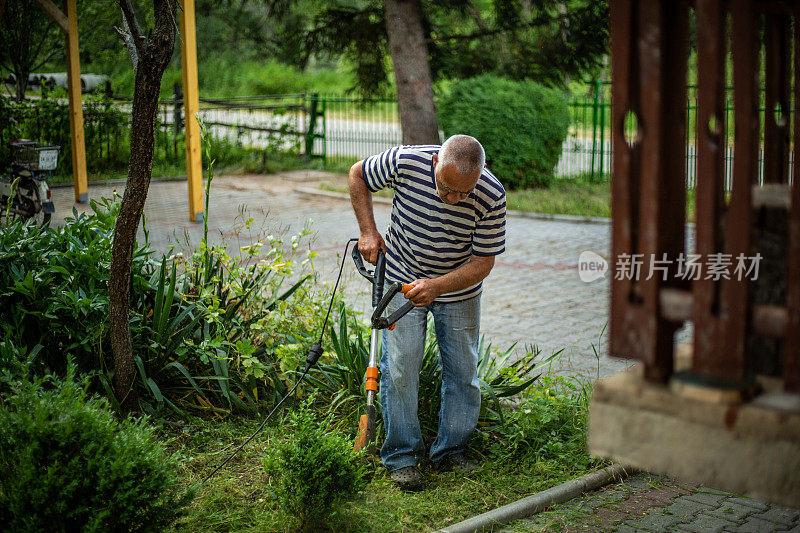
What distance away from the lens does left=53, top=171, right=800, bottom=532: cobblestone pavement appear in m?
4.21

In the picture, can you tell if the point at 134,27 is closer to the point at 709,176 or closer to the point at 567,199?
the point at 709,176

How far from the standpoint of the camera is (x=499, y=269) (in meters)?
10.3

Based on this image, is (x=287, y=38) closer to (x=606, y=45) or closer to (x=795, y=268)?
(x=606, y=45)

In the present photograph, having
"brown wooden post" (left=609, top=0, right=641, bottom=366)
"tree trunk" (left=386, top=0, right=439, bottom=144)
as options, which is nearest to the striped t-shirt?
"brown wooden post" (left=609, top=0, right=641, bottom=366)

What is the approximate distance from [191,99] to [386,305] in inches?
331

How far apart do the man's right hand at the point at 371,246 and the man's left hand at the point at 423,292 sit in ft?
1.07

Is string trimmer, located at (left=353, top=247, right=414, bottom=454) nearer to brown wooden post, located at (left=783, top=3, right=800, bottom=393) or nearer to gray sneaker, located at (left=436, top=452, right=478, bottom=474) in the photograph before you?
gray sneaker, located at (left=436, top=452, right=478, bottom=474)

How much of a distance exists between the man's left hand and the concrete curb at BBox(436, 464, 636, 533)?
1.04 m

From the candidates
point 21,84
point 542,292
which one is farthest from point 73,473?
point 21,84

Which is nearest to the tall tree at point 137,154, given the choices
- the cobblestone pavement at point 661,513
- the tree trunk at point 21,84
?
the cobblestone pavement at point 661,513

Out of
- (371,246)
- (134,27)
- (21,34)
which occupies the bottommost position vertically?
(371,246)

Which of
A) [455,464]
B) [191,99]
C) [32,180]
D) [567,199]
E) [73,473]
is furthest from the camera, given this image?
[567,199]

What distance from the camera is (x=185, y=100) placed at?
11.8 metres

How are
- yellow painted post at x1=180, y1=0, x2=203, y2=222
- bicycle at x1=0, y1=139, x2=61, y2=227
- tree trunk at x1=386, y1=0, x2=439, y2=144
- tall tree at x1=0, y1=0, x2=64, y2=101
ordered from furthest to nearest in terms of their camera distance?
tall tree at x1=0, y1=0, x2=64, y2=101, tree trunk at x1=386, y1=0, x2=439, y2=144, yellow painted post at x1=180, y1=0, x2=203, y2=222, bicycle at x1=0, y1=139, x2=61, y2=227
